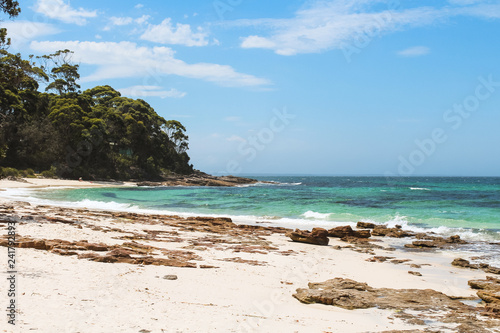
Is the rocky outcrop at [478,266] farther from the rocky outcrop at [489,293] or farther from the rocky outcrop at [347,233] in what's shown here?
the rocky outcrop at [347,233]

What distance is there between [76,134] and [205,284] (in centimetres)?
5841

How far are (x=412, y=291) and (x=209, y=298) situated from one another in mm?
4272

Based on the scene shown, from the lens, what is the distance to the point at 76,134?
59375 millimetres

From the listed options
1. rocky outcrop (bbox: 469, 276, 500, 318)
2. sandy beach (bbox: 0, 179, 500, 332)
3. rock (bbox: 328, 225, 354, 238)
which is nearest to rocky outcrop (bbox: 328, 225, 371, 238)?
rock (bbox: 328, 225, 354, 238)

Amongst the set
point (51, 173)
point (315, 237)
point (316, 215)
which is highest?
point (51, 173)

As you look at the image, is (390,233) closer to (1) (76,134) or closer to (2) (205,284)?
(2) (205,284)

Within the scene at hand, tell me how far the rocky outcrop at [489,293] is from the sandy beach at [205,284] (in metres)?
0.20

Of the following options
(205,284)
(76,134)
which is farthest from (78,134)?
(205,284)

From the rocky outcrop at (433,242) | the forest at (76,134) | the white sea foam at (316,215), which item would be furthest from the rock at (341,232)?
the forest at (76,134)

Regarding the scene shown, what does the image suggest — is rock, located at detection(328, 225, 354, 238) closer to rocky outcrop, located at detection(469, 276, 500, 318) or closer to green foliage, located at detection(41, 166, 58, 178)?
rocky outcrop, located at detection(469, 276, 500, 318)

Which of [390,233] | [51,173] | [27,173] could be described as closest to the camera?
[390,233]

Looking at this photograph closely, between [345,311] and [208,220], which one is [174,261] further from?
[208,220]

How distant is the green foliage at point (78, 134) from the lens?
181 ft

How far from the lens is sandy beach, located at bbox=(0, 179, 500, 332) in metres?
5.39
